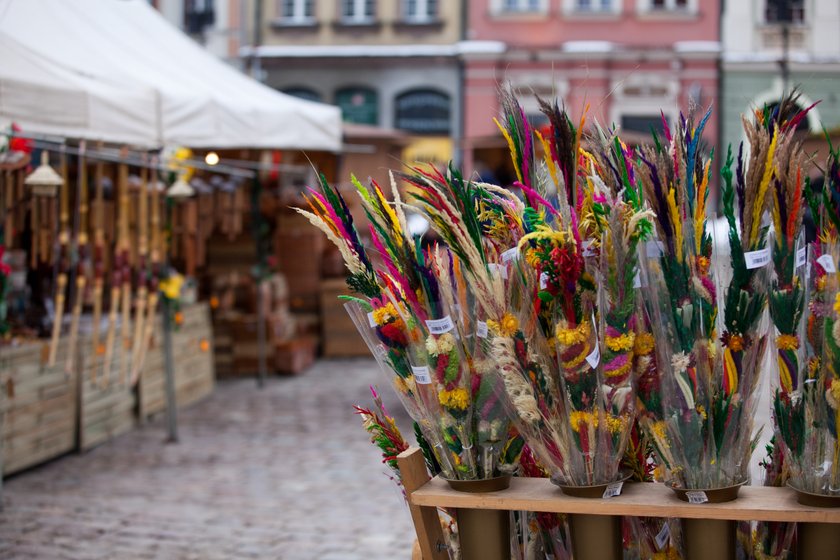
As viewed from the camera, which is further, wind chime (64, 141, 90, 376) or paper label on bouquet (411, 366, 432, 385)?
wind chime (64, 141, 90, 376)

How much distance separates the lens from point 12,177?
20.0 feet

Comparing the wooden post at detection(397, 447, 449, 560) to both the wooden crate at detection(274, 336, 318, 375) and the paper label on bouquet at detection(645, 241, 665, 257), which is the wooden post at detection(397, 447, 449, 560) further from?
the wooden crate at detection(274, 336, 318, 375)

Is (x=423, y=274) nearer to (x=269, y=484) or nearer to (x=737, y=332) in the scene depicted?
(x=737, y=332)

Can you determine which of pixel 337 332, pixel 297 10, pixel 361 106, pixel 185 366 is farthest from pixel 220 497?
pixel 297 10

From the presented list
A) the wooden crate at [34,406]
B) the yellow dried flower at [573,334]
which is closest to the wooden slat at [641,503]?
the yellow dried flower at [573,334]

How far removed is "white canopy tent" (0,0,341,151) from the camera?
550cm

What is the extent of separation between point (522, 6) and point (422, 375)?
2130 cm

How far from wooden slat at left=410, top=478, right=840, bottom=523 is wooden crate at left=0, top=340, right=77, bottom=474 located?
436cm

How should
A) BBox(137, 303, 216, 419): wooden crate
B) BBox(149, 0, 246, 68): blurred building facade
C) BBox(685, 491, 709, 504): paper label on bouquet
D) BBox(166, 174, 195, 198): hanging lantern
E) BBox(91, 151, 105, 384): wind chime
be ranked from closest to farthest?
BBox(685, 491, 709, 504): paper label on bouquet, BBox(91, 151, 105, 384): wind chime, BBox(166, 174, 195, 198): hanging lantern, BBox(137, 303, 216, 419): wooden crate, BBox(149, 0, 246, 68): blurred building facade

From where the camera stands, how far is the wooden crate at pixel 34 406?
6.26 meters

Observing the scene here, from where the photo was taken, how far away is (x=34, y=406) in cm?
652

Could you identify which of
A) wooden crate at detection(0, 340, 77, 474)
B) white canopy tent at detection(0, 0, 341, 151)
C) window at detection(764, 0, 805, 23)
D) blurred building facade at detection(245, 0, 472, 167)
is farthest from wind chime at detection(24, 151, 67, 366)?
window at detection(764, 0, 805, 23)

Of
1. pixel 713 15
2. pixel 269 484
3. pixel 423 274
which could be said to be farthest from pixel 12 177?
pixel 713 15

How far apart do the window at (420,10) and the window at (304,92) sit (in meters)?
2.65
